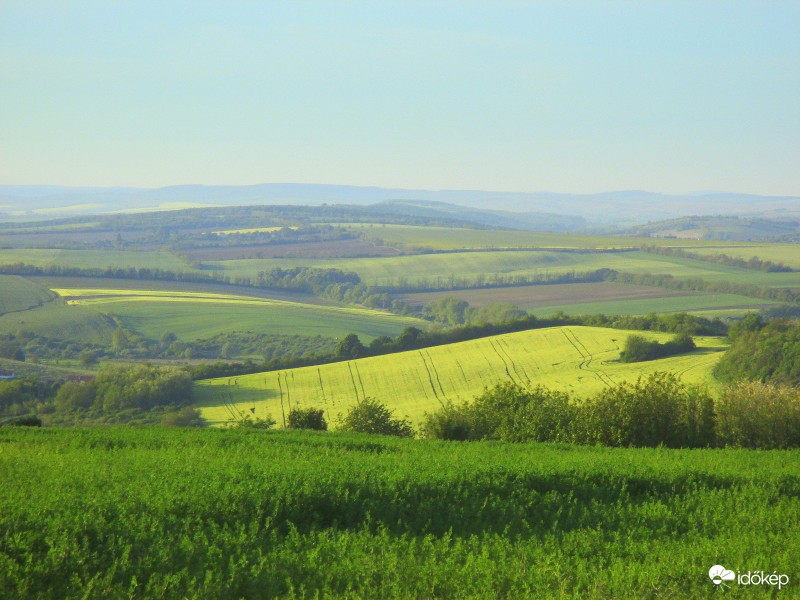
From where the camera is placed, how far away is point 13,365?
73.2 m

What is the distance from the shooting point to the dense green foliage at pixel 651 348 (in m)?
66.6

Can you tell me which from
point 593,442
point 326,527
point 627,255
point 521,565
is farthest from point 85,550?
point 627,255

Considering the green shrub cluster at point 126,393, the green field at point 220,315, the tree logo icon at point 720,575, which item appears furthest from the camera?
the green field at point 220,315

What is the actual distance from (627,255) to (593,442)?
137 metres

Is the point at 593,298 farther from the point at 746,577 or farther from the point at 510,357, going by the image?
the point at 746,577

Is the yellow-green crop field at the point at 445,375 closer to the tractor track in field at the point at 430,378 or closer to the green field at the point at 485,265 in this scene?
the tractor track in field at the point at 430,378

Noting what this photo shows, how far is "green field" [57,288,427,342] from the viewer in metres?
98.8

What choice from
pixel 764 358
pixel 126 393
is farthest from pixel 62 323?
pixel 764 358

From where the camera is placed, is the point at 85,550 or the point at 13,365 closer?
the point at 85,550

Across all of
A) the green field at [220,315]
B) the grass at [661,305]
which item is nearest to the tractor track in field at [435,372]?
the green field at [220,315]

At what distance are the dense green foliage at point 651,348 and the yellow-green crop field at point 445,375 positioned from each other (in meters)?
1.13

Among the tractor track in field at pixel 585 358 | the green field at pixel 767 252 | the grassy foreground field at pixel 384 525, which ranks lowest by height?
the tractor track in field at pixel 585 358

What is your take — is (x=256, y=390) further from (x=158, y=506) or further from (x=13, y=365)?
(x=158, y=506)

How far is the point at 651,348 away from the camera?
220ft
